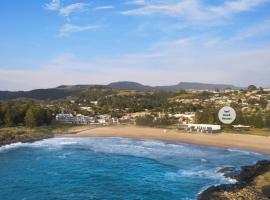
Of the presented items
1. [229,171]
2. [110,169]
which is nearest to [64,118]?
[110,169]

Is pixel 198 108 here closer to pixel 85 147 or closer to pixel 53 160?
pixel 85 147

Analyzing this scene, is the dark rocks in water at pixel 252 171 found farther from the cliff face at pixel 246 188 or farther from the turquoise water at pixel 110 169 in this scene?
the turquoise water at pixel 110 169

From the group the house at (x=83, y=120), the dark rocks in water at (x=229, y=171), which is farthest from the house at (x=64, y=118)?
the dark rocks in water at (x=229, y=171)

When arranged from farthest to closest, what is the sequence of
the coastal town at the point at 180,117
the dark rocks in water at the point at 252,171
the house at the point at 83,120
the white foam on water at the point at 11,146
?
the house at the point at 83,120
the coastal town at the point at 180,117
the white foam on water at the point at 11,146
the dark rocks in water at the point at 252,171

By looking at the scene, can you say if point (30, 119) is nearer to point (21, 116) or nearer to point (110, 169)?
point (21, 116)

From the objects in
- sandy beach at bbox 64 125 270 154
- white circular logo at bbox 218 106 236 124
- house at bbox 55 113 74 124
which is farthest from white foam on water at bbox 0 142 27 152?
white circular logo at bbox 218 106 236 124
